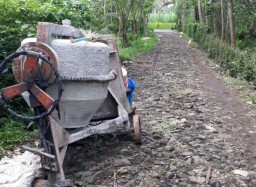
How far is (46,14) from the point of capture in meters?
6.25

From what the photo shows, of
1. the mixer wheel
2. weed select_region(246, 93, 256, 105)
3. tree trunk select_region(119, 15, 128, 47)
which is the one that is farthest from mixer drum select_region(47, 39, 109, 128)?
tree trunk select_region(119, 15, 128, 47)

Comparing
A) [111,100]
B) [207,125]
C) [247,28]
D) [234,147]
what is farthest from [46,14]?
[247,28]

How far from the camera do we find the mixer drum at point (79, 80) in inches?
140

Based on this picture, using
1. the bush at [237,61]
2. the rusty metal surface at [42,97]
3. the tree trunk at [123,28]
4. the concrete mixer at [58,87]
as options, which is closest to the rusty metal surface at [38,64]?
the concrete mixer at [58,87]

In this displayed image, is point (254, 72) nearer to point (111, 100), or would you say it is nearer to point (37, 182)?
point (111, 100)

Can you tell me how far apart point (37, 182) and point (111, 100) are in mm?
1555

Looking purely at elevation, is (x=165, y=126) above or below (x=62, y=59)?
below

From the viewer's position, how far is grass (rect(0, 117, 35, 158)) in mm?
4636

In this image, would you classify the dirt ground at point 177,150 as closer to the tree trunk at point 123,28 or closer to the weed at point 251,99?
the weed at point 251,99

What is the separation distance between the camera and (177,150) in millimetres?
4730

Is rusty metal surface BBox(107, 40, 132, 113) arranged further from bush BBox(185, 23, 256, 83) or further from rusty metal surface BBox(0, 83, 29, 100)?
bush BBox(185, 23, 256, 83)

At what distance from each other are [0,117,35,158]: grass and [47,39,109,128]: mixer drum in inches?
49.1

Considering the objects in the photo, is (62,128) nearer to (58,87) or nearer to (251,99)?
(58,87)

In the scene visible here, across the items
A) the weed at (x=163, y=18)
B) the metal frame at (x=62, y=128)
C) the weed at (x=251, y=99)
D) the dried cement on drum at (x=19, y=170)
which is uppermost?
the weed at (x=163, y=18)
